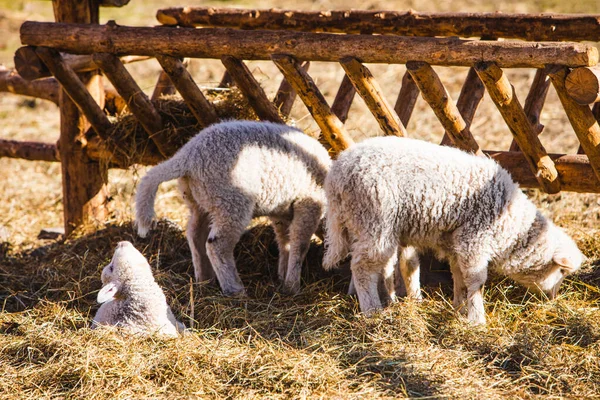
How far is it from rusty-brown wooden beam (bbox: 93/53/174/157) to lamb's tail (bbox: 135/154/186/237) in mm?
1006

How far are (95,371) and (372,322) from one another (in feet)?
5.78

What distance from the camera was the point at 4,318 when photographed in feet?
16.1

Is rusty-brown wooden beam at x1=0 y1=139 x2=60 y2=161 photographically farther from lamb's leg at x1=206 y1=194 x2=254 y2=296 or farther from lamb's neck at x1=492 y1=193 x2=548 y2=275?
lamb's neck at x1=492 y1=193 x2=548 y2=275

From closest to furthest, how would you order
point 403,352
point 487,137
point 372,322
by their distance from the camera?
point 403,352 < point 372,322 < point 487,137

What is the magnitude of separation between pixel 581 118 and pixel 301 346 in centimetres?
236

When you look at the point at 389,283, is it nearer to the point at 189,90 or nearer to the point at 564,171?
the point at 564,171

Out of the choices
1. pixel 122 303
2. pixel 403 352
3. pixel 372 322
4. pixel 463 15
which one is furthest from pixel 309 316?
pixel 463 15

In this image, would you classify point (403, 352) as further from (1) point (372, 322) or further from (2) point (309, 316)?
(2) point (309, 316)

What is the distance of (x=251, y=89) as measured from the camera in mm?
5664

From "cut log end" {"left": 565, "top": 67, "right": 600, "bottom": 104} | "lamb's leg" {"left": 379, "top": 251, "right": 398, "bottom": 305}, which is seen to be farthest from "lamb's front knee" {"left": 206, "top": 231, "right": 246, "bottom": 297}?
"cut log end" {"left": 565, "top": 67, "right": 600, "bottom": 104}

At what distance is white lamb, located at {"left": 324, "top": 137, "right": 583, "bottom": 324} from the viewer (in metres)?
4.69

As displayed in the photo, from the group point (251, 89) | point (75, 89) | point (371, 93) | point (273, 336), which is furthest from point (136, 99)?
point (273, 336)

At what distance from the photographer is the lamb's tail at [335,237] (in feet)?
16.2

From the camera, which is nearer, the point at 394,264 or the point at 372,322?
the point at 372,322
